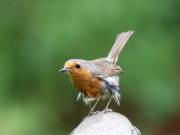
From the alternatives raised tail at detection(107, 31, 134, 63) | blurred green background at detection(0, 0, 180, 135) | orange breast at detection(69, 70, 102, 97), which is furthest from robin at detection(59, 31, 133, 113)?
blurred green background at detection(0, 0, 180, 135)

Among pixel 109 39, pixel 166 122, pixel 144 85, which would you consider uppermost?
pixel 109 39

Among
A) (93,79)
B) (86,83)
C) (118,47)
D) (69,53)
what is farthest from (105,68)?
(69,53)

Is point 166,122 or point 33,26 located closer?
point 33,26

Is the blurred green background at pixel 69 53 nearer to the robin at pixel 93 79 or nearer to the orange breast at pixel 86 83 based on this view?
the robin at pixel 93 79

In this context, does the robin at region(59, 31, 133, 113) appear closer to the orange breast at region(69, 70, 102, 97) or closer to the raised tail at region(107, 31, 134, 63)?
the orange breast at region(69, 70, 102, 97)

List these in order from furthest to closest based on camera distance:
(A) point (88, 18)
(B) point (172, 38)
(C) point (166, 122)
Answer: (C) point (166, 122) → (B) point (172, 38) → (A) point (88, 18)

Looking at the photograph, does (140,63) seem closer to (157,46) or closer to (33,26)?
(157,46)

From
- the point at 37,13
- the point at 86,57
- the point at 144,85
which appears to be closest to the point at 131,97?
the point at 144,85
